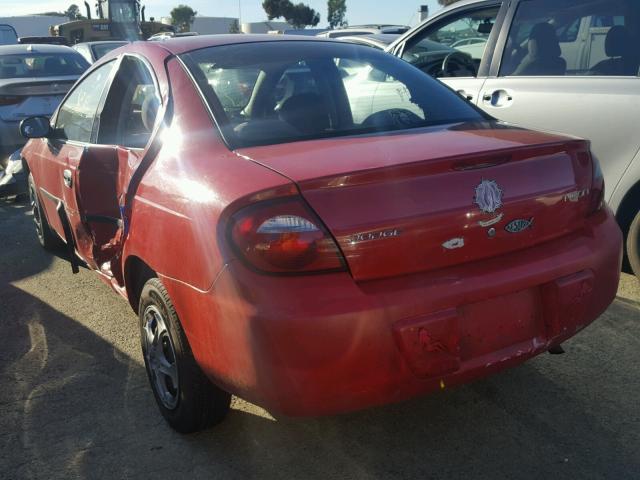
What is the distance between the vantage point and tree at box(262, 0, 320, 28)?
68250mm

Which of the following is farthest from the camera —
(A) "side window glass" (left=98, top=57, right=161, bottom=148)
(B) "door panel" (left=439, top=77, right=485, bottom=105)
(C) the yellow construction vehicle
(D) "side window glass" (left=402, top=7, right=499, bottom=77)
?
(C) the yellow construction vehicle

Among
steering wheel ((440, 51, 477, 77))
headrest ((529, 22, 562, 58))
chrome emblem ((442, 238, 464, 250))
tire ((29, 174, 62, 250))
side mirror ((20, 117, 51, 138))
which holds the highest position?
headrest ((529, 22, 562, 58))

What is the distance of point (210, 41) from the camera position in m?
3.19

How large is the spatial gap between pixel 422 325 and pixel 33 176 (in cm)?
371

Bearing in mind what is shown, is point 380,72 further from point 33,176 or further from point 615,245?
point 33,176

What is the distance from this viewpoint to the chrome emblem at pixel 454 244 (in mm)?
2166

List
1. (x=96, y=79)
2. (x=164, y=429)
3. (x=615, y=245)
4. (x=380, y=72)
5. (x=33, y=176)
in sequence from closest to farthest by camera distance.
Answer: (x=615, y=245), (x=164, y=429), (x=380, y=72), (x=96, y=79), (x=33, y=176)

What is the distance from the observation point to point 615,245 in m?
2.59

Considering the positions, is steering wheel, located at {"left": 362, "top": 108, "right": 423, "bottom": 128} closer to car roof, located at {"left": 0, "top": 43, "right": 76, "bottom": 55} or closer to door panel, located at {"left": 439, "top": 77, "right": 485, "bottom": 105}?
door panel, located at {"left": 439, "top": 77, "right": 485, "bottom": 105}

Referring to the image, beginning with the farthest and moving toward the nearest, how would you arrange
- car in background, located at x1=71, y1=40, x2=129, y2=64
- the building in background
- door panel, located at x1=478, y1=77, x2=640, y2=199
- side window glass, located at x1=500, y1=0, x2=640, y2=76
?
the building in background < car in background, located at x1=71, y1=40, x2=129, y2=64 < side window glass, located at x1=500, y1=0, x2=640, y2=76 < door panel, located at x1=478, y1=77, x2=640, y2=199

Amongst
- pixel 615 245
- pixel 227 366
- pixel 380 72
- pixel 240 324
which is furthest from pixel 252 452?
pixel 380 72

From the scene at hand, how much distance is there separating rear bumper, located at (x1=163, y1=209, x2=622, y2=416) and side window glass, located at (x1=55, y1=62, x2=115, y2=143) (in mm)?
1813

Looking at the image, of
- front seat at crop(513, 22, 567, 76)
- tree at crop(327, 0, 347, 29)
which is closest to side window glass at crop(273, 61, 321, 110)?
front seat at crop(513, 22, 567, 76)

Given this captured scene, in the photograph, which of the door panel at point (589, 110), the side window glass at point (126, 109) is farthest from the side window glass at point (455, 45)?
the side window glass at point (126, 109)
